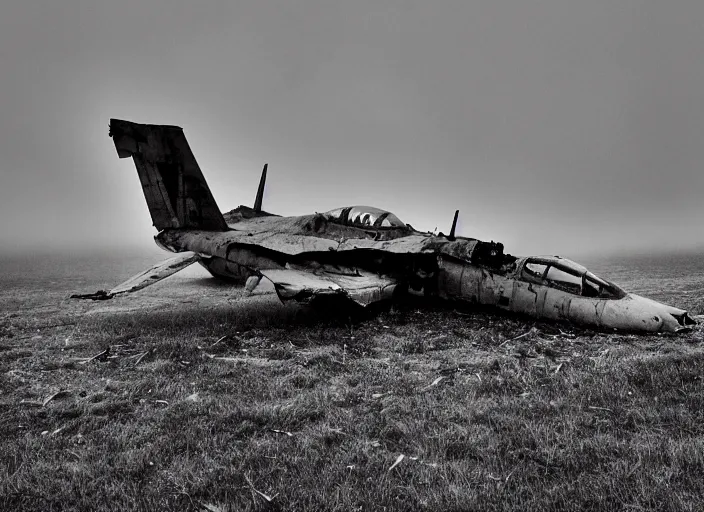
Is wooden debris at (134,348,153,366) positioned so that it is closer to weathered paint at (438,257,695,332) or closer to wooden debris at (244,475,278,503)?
wooden debris at (244,475,278,503)

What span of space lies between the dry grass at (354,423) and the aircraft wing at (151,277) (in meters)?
1.77

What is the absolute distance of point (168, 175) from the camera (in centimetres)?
1281

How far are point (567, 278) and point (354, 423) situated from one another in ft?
22.1

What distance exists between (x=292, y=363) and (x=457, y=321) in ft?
15.2

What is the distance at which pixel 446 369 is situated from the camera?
6629 mm

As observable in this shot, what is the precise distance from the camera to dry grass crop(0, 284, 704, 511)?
331 centimetres

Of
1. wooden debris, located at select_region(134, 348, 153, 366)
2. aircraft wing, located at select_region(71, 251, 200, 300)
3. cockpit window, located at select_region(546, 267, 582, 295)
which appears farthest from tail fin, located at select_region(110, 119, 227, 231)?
cockpit window, located at select_region(546, 267, 582, 295)

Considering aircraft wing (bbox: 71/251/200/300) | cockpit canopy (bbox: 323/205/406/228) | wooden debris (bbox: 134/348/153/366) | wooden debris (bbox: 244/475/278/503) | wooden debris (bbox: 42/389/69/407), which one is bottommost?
wooden debris (bbox: 42/389/69/407)

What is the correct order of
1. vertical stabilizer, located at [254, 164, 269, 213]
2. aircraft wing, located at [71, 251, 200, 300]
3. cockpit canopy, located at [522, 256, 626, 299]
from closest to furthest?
cockpit canopy, located at [522, 256, 626, 299] → aircraft wing, located at [71, 251, 200, 300] → vertical stabilizer, located at [254, 164, 269, 213]

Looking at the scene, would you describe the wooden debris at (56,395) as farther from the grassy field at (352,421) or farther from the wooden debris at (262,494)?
the wooden debris at (262,494)

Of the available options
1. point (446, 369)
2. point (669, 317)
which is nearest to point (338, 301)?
point (446, 369)

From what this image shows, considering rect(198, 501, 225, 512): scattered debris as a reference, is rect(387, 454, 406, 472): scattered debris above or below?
above

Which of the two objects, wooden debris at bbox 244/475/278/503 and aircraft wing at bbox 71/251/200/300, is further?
aircraft wing at bbox 71/251/200/300

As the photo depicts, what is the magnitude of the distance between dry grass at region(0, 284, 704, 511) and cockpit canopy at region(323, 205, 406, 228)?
13.6ft
